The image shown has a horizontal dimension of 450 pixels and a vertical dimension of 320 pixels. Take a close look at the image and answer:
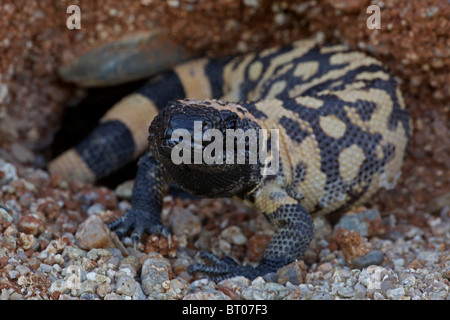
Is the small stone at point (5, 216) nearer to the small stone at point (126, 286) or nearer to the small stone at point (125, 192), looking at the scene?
the small stone at point (126, 286)

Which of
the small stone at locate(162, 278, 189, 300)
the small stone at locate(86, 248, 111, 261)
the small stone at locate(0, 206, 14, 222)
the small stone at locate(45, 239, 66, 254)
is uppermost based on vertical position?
the small stone at locate(0, 206, 14, 222)

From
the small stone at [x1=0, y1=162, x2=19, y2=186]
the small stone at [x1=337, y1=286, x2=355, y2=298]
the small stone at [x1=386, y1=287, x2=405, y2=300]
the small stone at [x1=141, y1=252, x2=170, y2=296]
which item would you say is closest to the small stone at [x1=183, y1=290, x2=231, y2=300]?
the small stone at [x1=141, y1=252, x2=170, y2=296]

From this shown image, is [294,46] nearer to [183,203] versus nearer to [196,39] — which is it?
[196,39]

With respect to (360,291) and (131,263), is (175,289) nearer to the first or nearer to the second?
(131,263)

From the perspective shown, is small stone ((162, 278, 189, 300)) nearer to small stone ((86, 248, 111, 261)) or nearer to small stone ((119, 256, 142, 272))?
small stone ((119, 256, 142, 272))

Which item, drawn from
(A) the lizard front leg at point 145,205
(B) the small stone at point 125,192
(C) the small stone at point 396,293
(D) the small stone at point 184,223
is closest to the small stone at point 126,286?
(A) the lizard front leg at point 145,205

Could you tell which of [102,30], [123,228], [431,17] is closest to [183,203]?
[123,228]
